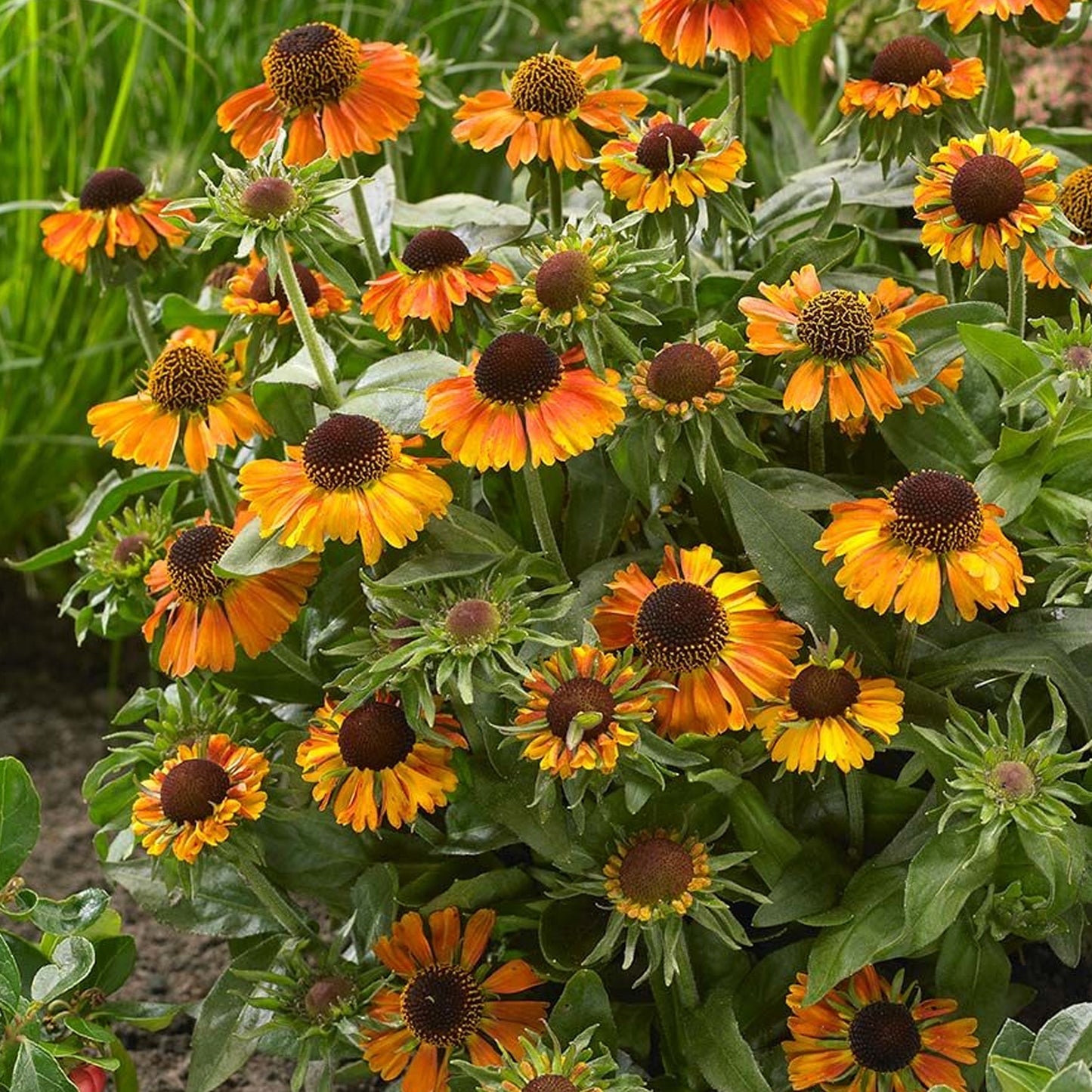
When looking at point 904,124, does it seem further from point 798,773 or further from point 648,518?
point 798,773

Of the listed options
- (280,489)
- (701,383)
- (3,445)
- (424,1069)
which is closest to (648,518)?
(701,383)

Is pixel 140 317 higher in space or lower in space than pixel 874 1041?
higher

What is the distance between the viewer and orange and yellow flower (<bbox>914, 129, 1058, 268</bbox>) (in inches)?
41.8

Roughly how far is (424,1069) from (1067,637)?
0.54 m

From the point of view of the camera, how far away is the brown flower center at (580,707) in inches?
37.9

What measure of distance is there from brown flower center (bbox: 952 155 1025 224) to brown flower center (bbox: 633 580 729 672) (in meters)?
0.32

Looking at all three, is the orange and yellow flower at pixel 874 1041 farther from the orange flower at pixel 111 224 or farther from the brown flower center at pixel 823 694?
the orange flower at pixel 111 224

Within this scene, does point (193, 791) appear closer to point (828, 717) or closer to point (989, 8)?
point (828, 717)

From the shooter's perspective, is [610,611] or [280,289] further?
[280,289]

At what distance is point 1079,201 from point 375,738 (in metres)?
0.67

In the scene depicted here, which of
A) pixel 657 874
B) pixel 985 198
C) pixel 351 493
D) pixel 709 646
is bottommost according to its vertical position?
pixel 657 874

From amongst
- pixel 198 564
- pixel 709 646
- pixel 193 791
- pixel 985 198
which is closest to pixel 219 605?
pixel 198 564

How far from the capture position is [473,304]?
1.16 meters

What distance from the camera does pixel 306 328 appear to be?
1096 millimetres
